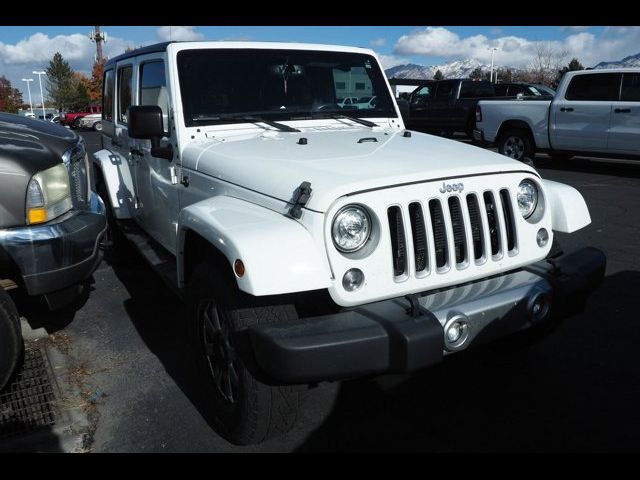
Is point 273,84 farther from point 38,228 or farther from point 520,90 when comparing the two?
point 520,90

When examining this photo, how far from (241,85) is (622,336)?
122 inches

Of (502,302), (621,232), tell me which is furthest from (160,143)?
(621,232)

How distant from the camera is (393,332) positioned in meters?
2.29

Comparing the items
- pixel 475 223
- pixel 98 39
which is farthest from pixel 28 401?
pixel 98 39

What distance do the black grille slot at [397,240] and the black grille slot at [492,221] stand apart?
52cm

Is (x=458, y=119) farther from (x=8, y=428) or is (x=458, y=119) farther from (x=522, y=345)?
(x=8, y=428)

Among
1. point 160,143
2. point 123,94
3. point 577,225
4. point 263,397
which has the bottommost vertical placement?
point 263,397

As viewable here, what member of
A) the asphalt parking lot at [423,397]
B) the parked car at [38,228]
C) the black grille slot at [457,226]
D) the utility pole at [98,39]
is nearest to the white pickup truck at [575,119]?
the asphalt parking lot at [423,397]

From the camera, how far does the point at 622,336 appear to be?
155 inches

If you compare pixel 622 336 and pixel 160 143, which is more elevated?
pixel 160 143

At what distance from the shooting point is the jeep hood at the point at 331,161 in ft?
8.46

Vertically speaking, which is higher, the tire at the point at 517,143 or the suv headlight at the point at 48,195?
the suv headlight at the point at 48,195

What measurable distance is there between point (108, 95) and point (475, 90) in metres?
13.5

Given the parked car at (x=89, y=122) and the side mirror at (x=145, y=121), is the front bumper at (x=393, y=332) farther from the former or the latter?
the parked car at (x=89, y=122)
